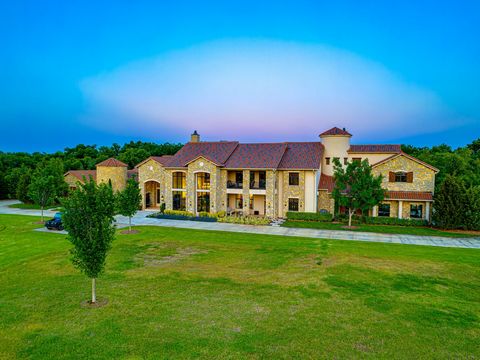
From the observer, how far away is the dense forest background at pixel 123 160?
30.9 meters

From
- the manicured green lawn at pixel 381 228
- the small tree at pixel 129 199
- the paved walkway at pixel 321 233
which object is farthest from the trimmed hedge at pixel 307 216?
the small tree at pixel 129 199

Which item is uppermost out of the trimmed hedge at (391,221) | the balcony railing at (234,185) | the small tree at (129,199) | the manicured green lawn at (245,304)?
the balcony railing at (234,185)

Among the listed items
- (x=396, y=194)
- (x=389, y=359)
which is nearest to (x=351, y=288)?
(x=389, y=359)

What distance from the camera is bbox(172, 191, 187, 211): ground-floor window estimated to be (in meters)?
35.2

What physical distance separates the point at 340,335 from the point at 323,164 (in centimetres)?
2735

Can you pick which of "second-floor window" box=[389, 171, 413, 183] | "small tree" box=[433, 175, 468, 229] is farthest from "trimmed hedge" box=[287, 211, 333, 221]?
"small tree" box=[433, 175, 468, 229]

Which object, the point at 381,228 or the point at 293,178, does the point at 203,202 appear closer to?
the point at 293,178

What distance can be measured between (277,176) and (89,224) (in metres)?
23.7

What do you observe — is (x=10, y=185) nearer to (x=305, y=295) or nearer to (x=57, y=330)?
(x=57, y=330)

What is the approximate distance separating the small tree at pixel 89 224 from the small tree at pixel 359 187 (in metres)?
21.5

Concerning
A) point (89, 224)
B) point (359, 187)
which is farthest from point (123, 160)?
point (89, 224)

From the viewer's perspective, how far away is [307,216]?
1188 inches

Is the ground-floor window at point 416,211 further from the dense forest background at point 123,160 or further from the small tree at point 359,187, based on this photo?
the small tree at point 359,187

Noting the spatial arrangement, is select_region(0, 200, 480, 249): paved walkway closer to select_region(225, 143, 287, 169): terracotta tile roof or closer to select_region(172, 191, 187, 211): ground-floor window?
select_region(172, 191, 187, 211): ground-floor window
